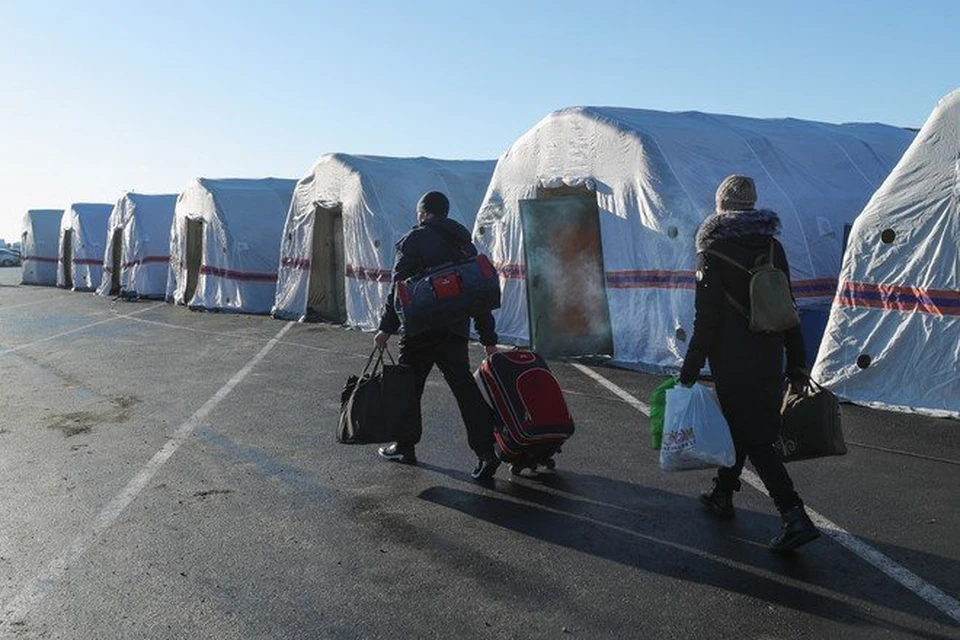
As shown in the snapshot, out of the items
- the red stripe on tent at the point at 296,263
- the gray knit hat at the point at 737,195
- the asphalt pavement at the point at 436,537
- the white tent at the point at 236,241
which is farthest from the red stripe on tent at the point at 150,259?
the gray knit hat at the point at 737,195

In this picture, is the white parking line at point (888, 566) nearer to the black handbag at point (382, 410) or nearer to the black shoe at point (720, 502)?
the black shoe at point (720, 502)

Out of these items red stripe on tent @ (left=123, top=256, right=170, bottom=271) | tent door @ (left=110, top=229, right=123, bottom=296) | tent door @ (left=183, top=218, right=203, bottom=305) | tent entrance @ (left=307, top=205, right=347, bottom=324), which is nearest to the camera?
tent entrance @ (left=307, top=205, right=347, bottom=324)

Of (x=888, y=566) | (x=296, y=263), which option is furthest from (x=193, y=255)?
(x=888, y=566)

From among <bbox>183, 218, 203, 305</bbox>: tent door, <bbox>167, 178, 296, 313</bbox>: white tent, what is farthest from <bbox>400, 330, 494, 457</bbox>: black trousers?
<bbox>183, 218, 203, 305</bbox>: tent door

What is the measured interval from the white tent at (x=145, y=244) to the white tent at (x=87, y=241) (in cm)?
564

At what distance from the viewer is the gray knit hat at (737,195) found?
4863 mm

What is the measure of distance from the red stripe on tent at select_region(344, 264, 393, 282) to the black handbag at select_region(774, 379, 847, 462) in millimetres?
12481

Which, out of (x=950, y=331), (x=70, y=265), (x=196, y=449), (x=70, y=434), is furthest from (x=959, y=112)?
(x=70, y=265)

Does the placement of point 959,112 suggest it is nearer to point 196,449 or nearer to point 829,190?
point 829,190

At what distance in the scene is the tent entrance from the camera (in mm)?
19375

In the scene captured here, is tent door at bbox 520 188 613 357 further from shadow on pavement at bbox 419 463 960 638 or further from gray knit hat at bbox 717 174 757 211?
gray knit hat at bbox 717 174 757 211

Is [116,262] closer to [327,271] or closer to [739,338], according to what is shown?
[327,271]

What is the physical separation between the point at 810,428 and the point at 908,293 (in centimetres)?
424

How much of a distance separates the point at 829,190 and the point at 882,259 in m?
4.29
